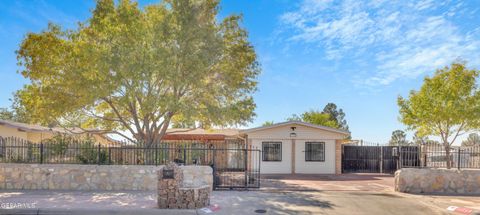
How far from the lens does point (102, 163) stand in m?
13.4

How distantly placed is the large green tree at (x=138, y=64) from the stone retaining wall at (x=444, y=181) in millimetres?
8123

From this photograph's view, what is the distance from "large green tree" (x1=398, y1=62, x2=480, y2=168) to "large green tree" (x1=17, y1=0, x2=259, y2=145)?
9.41 m

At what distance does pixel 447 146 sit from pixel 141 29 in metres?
16.0

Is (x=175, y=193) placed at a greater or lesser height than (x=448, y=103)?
lesser

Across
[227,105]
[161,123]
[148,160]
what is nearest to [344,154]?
[227,105]

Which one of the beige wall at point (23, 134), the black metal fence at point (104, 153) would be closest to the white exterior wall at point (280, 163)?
the black metal fence at point (104, 153)

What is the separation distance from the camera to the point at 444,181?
1405 centimetres

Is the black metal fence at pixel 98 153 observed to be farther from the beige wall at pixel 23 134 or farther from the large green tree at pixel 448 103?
the large green tree at pixel 448 103

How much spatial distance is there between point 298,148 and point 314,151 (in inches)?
39.7

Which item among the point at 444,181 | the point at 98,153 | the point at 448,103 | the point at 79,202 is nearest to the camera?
the point at 79,202

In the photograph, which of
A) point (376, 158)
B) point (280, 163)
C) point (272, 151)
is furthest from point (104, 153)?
point (376, 158)

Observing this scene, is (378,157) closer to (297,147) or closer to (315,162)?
(315,162)

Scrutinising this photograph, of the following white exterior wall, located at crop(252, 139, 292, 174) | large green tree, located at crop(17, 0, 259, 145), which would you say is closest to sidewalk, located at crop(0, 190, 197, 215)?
large green tree, located at crop(17, 0, 259, 145)

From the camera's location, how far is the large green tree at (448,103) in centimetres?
1769
